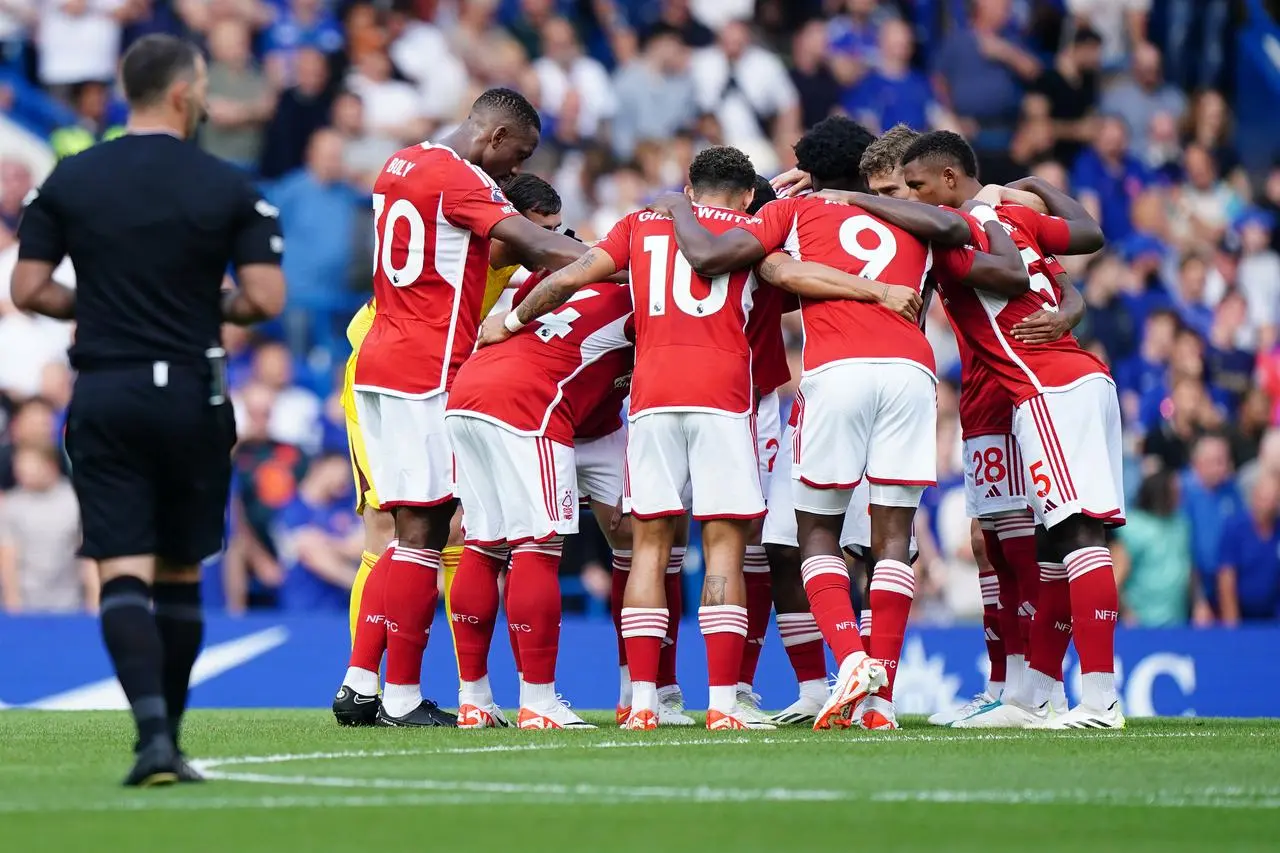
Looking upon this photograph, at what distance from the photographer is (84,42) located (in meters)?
18.3

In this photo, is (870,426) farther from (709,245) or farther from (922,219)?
(709,245)

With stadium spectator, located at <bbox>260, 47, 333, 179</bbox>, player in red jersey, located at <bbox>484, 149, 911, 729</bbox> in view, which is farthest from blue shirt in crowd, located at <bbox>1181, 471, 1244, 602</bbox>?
stadium spectator, located at <bbox>260, 47, 333, 179</bbox>

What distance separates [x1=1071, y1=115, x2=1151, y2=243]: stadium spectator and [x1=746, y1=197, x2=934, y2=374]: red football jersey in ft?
34.4

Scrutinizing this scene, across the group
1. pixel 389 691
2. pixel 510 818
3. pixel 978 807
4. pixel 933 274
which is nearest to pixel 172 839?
pixel 510 818

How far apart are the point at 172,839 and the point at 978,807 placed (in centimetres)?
227

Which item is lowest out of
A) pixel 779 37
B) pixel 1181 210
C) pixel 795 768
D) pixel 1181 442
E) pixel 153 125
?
pixel 795 768

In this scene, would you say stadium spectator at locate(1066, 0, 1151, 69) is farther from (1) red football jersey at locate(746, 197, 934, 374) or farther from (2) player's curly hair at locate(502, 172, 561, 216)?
(1) red football jersey at locate(746, 197, 934, 374)

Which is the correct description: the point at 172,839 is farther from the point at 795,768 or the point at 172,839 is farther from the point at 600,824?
the point at 795,768

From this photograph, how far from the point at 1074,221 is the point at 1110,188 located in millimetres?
9873

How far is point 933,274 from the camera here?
9.27 metres

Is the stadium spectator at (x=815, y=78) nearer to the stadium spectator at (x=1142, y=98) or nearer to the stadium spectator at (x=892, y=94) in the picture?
the stadium spectator at (x=892, y=94)

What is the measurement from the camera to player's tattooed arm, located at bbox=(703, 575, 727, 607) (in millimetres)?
8578

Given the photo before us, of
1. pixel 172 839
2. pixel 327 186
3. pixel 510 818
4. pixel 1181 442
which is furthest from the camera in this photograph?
pixel 327 186

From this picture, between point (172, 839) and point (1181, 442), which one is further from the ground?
point (1181, 442)
